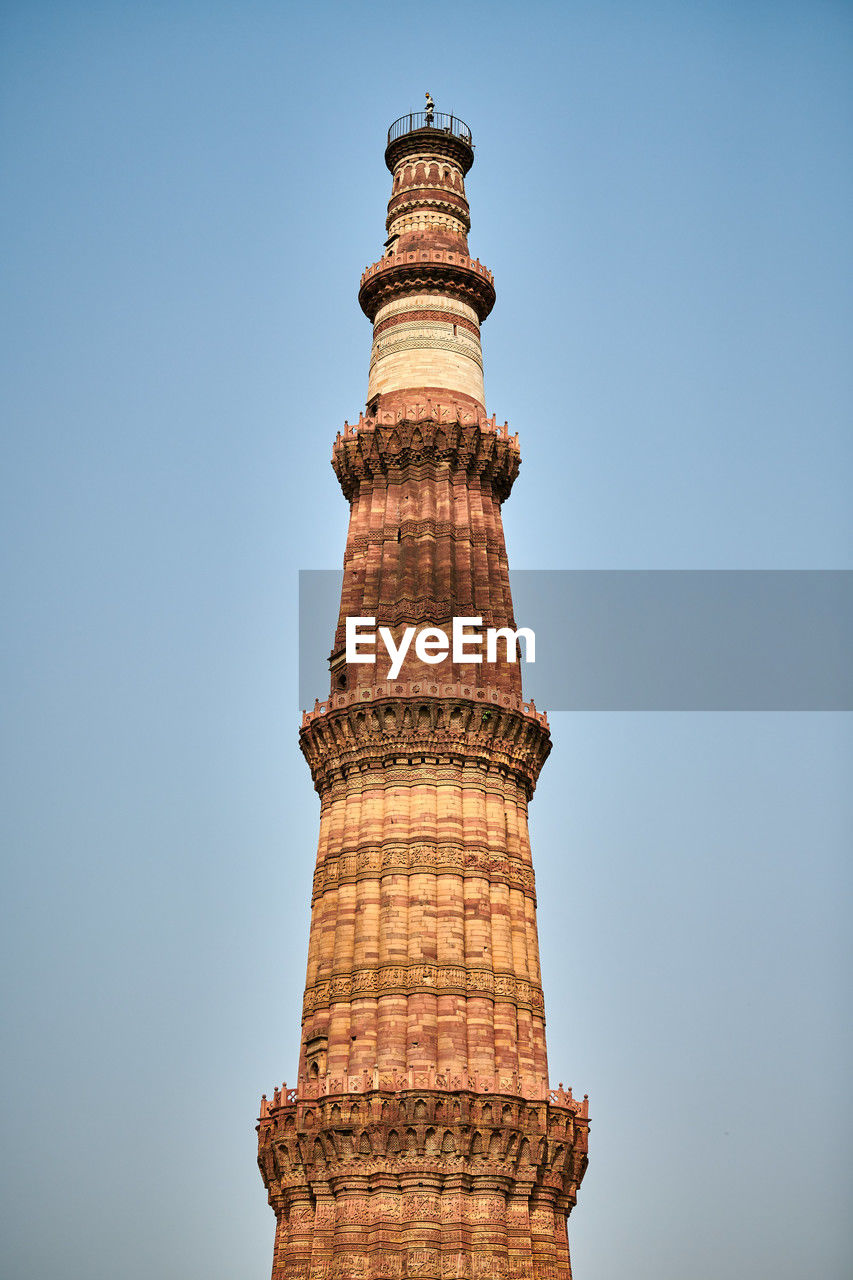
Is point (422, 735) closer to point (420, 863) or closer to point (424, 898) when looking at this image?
point (420, 863)

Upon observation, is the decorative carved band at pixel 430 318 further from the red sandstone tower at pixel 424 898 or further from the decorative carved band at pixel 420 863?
the decorative carved band at pixel 420 863

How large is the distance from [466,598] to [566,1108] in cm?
1485

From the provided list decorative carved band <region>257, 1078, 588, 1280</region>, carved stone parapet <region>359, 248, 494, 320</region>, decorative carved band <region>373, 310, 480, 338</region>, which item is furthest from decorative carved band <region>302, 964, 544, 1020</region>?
carved stone parapet <region>359, 248, 494, 320</region>

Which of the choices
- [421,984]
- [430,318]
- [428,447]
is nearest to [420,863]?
[421,984]

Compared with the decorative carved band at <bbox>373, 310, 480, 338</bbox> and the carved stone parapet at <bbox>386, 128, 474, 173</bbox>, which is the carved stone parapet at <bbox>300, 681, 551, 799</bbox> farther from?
the carved stone parapet at <bbox>386, 128, 474, 173</bbox>

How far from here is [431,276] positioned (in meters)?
51.2

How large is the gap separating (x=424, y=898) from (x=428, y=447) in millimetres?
14753

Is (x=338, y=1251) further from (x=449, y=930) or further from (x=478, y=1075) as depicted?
(x=449, y=930)

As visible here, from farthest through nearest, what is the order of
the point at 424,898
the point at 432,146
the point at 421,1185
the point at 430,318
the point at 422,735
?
the point at 432,146, the point at 430,318, the point at 422,735, the point at 424,898, the point at 421,1185

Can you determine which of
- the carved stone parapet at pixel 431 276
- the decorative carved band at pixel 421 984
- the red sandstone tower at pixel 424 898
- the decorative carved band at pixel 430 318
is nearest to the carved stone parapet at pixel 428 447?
the red sandstone tower at pixel 424 898

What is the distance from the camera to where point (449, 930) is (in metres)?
40.2

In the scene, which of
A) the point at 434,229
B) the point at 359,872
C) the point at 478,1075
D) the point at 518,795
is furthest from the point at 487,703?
the point at 434,229

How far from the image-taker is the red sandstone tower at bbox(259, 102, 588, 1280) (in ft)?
122

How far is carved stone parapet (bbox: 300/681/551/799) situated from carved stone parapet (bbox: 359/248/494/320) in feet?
50.2
